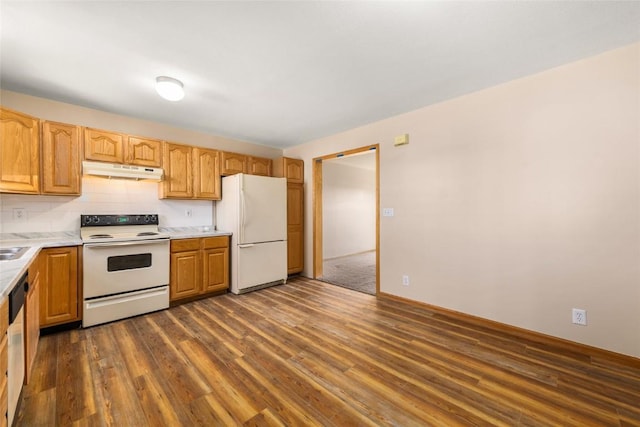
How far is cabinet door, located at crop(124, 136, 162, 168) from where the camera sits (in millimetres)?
3176

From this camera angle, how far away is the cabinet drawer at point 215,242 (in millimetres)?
3539

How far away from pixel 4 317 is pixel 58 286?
1.79 m

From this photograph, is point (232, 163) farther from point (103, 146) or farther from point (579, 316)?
point (579, 316)

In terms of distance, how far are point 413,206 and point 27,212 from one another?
171 inches

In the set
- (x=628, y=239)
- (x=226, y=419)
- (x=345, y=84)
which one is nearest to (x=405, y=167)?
(x=345, y=84)

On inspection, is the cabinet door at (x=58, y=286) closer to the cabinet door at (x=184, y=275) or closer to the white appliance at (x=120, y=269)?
the white appliance at (x=120, y=269)

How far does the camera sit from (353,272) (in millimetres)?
5086

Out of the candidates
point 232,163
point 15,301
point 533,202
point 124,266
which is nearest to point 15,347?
point 15,301

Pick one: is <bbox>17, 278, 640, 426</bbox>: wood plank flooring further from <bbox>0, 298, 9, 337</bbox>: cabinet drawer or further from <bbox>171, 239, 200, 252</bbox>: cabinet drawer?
<bbox>171, 239, 200, 252</bbox>: cabinet drawer

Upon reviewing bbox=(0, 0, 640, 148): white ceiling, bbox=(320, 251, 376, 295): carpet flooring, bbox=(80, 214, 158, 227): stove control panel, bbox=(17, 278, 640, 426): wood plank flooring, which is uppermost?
bbox=(0, 0, 640, 148): white ceiling

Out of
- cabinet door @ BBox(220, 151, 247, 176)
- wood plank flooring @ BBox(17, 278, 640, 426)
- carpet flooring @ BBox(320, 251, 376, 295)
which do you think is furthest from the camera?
carpet flooring @ BBox(320, 251, 376, 295)

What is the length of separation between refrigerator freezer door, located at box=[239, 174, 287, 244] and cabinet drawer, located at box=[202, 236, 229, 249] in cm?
21

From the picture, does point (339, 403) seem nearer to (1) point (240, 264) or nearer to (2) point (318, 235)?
(1) point (240, 264)

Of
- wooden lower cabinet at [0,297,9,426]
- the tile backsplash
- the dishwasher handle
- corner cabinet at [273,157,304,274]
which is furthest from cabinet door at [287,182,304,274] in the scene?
wooden lower cabinet at [0,297,9,426]
